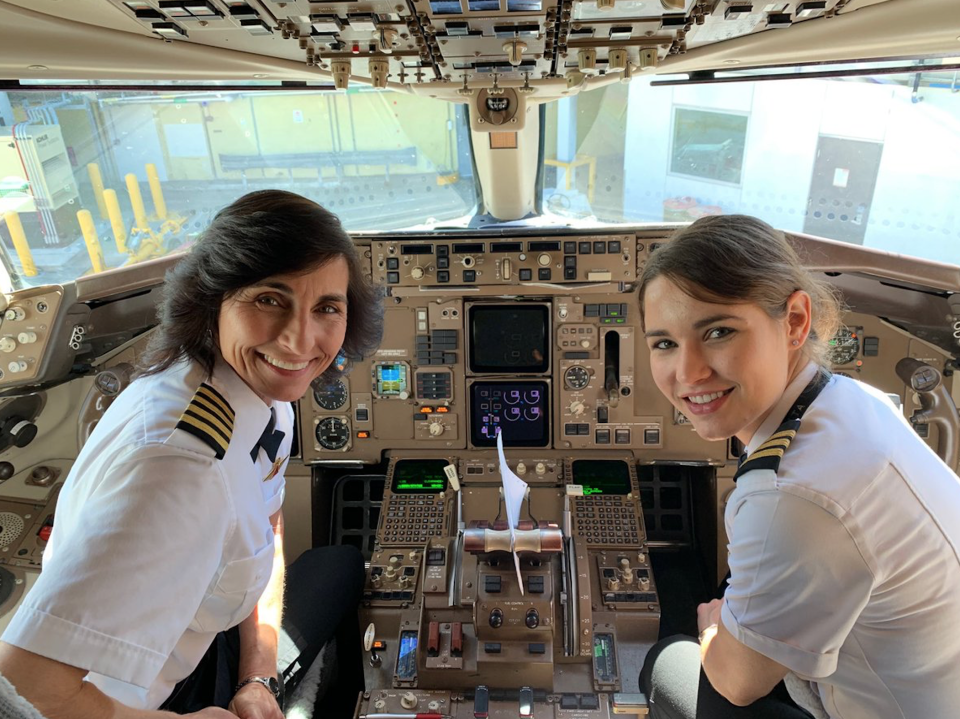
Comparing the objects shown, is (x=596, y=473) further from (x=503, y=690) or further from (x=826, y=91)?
(x=826, y=91)

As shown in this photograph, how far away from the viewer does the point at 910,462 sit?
113 centimetres

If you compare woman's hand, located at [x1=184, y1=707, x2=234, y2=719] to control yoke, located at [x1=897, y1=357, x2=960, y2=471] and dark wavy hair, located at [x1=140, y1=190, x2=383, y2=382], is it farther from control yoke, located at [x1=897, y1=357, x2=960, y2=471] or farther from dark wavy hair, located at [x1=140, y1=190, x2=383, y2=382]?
control yoke, located at [x1=897, y1=357, x2=960, y2=471]

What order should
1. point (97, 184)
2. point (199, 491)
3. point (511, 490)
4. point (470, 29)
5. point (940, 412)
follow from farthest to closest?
point (97, 184)
point (940, 412)
point (511, 490)
point (470, 29)
point (199, 491)

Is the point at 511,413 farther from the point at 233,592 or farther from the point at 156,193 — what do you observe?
the point at 156,193

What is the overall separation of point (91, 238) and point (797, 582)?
10.5ft

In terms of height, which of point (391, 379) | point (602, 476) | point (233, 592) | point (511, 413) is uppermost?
point (233, 592)

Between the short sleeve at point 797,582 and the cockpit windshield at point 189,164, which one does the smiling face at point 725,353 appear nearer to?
the short sleeve at point 797,582

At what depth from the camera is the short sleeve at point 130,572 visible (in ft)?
3.11

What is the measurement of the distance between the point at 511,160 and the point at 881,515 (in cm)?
238

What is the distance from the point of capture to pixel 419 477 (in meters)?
2.99

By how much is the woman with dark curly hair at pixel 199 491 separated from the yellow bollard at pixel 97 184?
2.04 m

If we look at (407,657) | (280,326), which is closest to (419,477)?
(407,657)

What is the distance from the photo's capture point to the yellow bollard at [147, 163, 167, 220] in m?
3.22

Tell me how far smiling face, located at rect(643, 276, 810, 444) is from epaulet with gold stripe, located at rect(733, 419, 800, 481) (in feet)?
0.26
